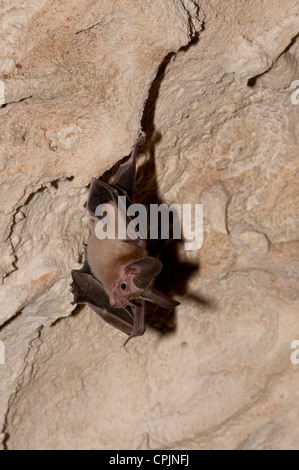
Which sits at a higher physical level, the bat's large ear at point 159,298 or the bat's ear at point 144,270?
the bat's ear at point 144,270

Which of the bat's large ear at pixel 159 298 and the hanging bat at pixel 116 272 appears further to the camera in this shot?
the hanging bat at pixel 116 272

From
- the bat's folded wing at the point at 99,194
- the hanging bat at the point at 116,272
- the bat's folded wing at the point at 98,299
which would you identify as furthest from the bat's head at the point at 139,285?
the bat's folded wing at the point at 99,194

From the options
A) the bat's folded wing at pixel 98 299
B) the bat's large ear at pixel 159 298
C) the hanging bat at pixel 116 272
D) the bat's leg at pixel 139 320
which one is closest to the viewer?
the bat's large ear at pixel 159 298

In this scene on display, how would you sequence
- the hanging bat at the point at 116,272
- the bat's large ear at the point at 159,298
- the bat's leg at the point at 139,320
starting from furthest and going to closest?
the bat's leg at the point at 139,320, the hanging bat at the point at 116,272, the bat's large ear at the point at 159,298

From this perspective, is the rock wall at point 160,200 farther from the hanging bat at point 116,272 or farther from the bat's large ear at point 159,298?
the bat's large ear at point 159,298

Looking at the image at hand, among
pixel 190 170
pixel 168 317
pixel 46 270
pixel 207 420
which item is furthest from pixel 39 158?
pixel 207 420

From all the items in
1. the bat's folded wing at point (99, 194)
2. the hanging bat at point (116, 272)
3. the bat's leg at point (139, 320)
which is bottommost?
the bat's leg at point (139, 320)

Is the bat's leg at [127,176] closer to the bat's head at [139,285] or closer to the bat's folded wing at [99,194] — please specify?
the bat's folded wing at [99,194]

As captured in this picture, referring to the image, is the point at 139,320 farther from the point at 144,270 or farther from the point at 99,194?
the point at 99,194

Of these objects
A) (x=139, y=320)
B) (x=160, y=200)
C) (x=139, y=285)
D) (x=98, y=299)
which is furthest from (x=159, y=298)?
(x=160, y=200)
